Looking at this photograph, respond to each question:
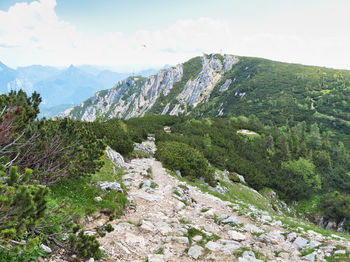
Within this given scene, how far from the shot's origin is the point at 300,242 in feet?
31.3

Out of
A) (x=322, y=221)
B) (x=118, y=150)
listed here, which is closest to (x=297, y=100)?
(x=322, y=221)

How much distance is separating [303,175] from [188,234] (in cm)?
4220

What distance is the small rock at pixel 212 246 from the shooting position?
822 cm

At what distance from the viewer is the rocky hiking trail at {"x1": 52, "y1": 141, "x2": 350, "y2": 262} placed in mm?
7699

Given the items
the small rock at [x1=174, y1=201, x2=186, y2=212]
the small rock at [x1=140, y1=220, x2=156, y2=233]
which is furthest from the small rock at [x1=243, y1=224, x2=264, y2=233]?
the small rock at [x1=140, y1=220, x2=156, y2=233]

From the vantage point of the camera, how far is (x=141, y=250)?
304 inches

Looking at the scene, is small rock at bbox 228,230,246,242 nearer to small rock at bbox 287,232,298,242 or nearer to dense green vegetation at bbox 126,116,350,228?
small rock at bbox 287,232,298,242

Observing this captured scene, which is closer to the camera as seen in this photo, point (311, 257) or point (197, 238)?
point (311, 257)

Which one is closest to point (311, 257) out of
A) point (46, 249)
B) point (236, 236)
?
point (236, 236)

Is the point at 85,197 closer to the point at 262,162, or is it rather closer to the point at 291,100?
the point at 262,162

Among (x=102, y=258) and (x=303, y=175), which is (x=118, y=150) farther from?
(x=303, y=175)

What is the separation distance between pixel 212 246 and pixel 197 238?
897mm

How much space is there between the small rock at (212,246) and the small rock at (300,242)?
393 centimetres

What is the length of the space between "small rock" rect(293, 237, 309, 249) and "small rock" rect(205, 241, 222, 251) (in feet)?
12.9
